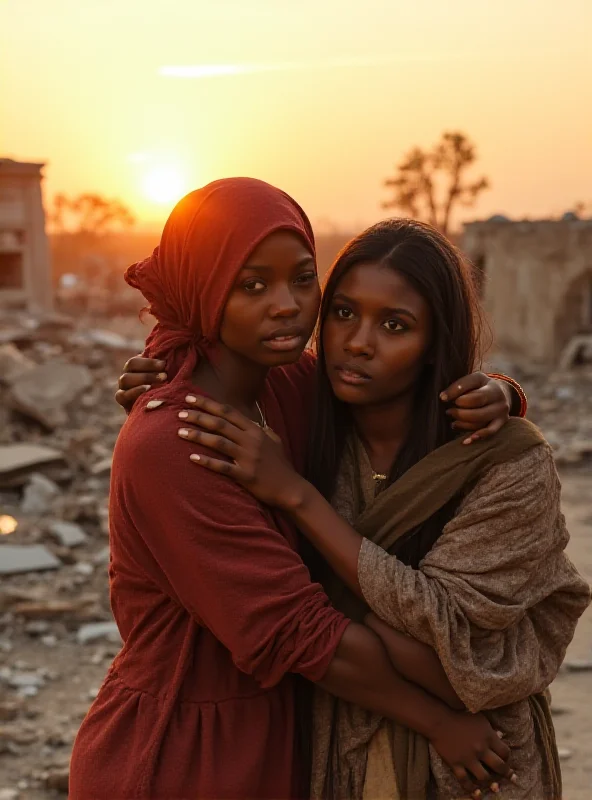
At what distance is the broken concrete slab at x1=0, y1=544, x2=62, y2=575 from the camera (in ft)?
20.4

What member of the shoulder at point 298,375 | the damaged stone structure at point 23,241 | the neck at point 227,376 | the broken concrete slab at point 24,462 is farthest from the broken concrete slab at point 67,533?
the damaged stone structure at point 23,241

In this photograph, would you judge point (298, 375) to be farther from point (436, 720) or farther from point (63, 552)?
point (63, 552)

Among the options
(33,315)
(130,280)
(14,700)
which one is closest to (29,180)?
(33,315)

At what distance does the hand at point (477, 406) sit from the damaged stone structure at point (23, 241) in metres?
17.3

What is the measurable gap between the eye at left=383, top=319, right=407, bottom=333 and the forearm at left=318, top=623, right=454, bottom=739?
618 mm

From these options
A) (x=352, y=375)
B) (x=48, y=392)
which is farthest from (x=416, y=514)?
(x=48, y=392)

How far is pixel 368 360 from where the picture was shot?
77.0 inches

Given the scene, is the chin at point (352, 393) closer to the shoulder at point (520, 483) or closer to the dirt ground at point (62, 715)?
the shoulder at point (520, 483)

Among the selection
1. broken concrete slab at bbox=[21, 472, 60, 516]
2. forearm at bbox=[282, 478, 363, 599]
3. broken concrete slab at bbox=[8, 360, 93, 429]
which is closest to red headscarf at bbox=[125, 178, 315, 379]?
forearm at bbox=[282, 478, 363, 599]

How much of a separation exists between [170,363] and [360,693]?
0.79 meters

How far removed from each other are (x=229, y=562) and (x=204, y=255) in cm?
60

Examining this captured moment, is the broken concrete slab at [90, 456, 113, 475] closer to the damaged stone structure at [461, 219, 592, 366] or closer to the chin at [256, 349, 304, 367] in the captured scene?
the chin at [256, 349, 304, 367]

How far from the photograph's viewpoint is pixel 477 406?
1944mm

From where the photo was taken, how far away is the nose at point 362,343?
75.9 inches
